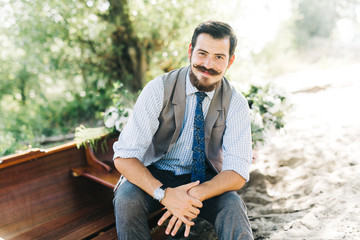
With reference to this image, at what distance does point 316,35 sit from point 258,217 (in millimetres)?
16895

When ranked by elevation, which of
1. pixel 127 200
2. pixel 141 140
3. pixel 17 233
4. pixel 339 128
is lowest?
pixel 17 233

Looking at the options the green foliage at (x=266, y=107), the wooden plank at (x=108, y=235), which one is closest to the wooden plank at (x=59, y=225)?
the wooden plank at (x=108, y=235)

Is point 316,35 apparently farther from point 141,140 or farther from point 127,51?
point 141,140

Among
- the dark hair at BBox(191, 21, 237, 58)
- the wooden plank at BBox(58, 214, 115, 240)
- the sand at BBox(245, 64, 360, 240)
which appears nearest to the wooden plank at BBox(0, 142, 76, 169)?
the wooden plank at BBox(58, 214, 115, 240)

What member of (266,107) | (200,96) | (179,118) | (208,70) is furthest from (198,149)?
(266,107)

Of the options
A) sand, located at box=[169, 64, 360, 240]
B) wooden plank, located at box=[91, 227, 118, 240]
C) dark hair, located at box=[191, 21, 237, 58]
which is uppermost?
dark hair, located at box=[191, 21, 237, 58]

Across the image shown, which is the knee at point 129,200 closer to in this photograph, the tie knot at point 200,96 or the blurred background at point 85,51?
the tie knot at point 200,96

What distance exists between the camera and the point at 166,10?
17.7ft

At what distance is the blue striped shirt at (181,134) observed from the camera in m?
1.99

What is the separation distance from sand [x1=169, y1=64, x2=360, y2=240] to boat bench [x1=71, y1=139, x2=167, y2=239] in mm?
315

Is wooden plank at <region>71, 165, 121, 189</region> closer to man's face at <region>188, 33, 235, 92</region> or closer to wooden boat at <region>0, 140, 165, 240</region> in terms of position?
wooden boat at <region>0, 140, 165, 240</region>

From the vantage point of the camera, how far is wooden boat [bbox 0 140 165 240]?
2314 mm

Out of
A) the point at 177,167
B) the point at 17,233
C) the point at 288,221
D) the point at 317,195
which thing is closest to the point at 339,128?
the point at 317,195

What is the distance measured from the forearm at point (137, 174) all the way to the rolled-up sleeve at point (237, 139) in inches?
19.5
